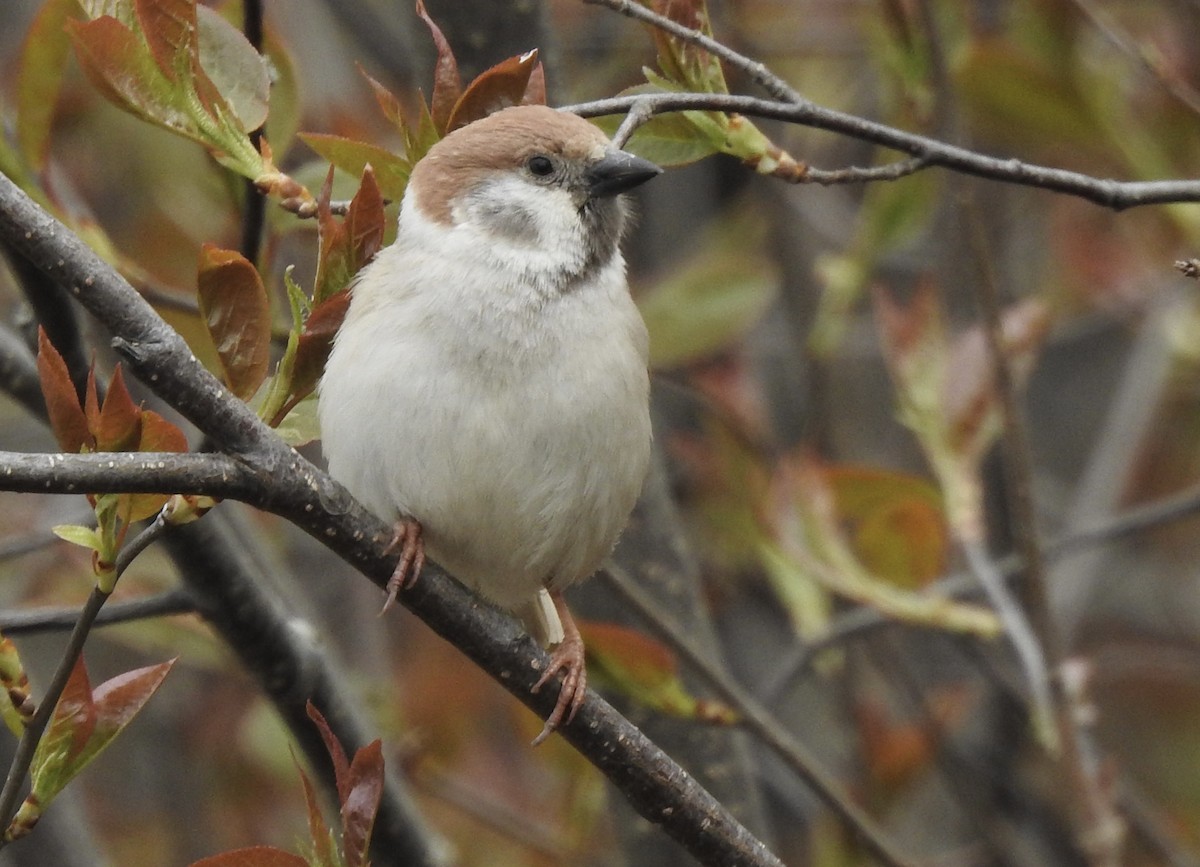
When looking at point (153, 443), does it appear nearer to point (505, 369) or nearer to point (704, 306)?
point (505, 369)

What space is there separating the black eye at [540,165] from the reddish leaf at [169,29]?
86 cm

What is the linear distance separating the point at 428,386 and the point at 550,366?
0.20 metres

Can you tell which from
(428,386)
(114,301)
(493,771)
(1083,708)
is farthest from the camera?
(493,771)

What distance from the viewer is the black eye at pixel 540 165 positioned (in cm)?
265

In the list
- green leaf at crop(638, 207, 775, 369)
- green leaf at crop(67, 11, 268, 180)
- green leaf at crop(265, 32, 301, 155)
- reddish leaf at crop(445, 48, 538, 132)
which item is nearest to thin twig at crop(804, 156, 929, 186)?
reddish leaf at crop(445, 48, 538, 132)

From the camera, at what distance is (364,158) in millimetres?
2152

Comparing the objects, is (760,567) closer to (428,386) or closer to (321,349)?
(428,386)

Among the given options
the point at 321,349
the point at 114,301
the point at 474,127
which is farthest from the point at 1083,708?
the point at 114,301

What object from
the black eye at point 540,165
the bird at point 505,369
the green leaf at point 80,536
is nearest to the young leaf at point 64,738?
the green leaf at point 80,536

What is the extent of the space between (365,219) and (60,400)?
1.38 ft

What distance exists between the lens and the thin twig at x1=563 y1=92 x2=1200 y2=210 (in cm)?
186

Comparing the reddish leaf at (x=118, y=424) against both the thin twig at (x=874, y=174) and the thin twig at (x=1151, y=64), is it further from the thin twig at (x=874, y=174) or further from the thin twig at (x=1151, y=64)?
the thin twig at (x=1151, y=64)

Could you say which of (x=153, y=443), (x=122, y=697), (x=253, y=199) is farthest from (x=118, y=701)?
(x=253, y=199)

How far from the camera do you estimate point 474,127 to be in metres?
2.70
